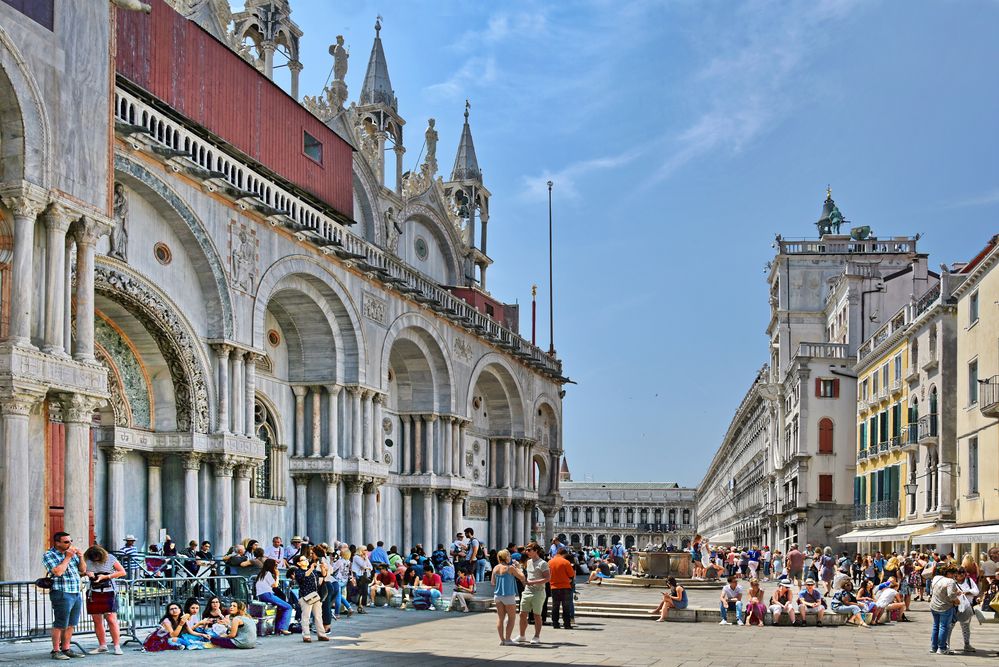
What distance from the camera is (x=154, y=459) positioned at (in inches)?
1029

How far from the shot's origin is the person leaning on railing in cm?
1555

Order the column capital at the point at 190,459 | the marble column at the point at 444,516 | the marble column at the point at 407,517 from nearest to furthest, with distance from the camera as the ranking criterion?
the column capital at the point at 190,459
the marble column at the point at 407,517
the marble column at the point at 444,516

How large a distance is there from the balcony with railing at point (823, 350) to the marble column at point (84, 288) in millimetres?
43382

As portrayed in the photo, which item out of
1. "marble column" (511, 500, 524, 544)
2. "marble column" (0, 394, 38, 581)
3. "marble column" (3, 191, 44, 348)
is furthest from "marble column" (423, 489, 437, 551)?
"marble column" (3, 191, 44, 348)

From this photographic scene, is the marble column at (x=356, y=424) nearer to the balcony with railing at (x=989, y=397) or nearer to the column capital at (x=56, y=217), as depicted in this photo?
the column capital at (x=56, y=217)

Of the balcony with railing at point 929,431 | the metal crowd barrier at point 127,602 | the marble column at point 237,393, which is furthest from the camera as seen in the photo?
the balcony with railing at point 929,431

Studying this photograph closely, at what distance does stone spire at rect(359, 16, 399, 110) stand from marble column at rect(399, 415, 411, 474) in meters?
11.8

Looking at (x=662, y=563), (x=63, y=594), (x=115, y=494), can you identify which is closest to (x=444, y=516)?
(x=662, y=563)

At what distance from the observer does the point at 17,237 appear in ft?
59.6

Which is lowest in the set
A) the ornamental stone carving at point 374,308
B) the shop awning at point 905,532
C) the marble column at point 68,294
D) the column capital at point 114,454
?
the shop awning at point 905,532

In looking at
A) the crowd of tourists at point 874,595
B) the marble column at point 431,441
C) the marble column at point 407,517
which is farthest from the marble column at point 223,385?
the marble column at point 407,517

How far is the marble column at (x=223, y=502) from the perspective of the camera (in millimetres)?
26703

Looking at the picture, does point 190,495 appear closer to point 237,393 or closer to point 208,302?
point 237,393

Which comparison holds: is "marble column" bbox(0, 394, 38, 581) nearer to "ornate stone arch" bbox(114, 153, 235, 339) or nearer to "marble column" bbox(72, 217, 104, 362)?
"marble column" bbox(72, 217, 104, 362)
